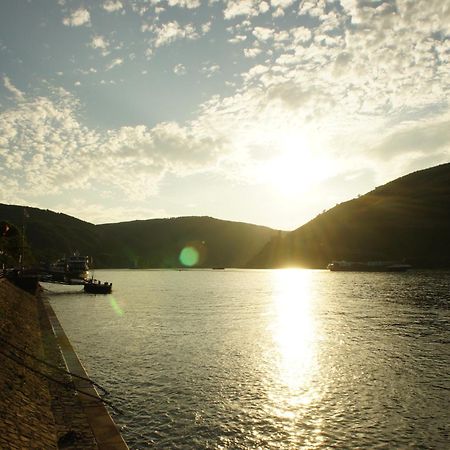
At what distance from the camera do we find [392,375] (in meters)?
24.2

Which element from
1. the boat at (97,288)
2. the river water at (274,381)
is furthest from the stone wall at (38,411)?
the boat at (97,288)

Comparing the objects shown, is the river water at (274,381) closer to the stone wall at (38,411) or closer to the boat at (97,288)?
the stone wall at (38,411)

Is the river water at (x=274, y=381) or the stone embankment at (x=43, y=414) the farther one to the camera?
the river water at (x=274, y=381)

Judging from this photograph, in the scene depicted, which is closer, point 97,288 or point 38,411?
point 38,411

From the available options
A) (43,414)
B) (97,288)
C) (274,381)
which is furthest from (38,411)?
(97,288)

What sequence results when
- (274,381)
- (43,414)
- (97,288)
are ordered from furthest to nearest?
(97,288) → (274,381) → (43,414)

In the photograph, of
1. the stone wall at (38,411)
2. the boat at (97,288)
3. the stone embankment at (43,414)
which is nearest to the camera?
the stone wall at (38,411)

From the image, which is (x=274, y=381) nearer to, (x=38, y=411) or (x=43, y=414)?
(x=43, y=414)

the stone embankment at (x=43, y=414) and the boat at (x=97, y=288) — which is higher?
the stone embankment at (x=43, y=414)

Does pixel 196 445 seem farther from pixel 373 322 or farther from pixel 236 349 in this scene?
pixel 373 322

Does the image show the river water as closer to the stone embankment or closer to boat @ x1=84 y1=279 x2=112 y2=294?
the stone embankment

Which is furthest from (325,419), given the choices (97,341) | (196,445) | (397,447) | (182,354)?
(97,341)

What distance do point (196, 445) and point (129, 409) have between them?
4.87 m

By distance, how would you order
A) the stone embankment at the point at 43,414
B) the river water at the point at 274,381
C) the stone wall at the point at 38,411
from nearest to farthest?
the stone wall at the point at 38,411 → the stone embankment at the point at 43,414 → the river water at the point at 274,381
